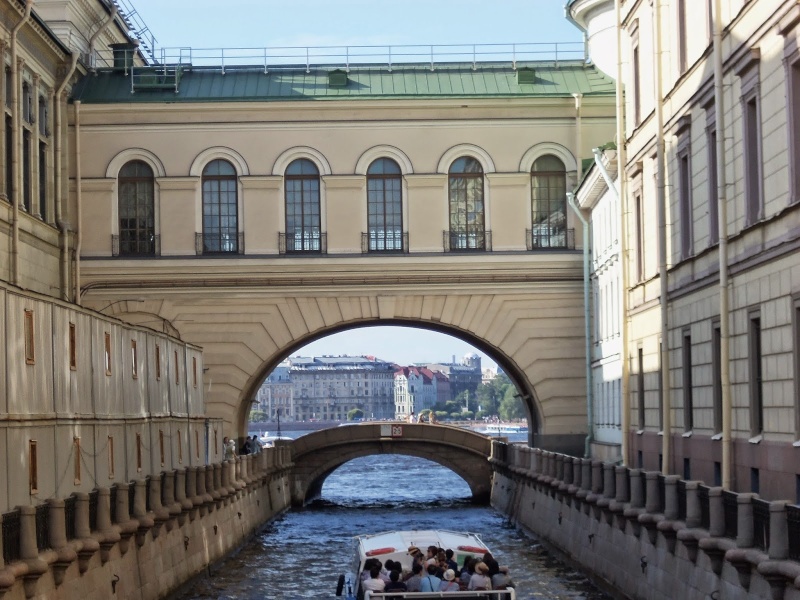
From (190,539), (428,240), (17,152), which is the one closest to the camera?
(190,539)

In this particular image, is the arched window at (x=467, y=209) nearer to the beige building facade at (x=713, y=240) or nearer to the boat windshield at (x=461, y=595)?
the beige building facade at (x=713, y=240)

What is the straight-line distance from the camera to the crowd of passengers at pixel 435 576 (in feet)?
77.5

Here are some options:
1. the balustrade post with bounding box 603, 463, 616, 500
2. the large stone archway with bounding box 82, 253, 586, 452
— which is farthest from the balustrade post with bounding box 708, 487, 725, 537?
the large stone archway with bounding box 82, 253, 586, 452

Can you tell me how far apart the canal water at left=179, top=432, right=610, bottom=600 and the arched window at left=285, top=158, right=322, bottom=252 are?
29.4ft

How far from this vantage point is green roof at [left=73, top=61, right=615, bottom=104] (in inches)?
1937

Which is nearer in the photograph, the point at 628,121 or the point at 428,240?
the point at 628,121

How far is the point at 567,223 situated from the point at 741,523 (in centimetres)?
2952

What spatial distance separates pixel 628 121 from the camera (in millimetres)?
37688

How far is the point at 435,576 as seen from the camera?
24.2m

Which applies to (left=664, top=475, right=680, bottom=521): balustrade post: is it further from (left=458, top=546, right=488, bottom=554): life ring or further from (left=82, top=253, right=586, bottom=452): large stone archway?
(left=82, top=253, right=586, bottom=452): large stone archway

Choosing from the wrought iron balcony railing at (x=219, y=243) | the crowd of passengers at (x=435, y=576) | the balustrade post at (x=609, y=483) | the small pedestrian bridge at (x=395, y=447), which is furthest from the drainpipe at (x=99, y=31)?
the crowd of passengers at (x=435, y=576)

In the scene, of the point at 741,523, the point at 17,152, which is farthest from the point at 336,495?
the point at 741,523

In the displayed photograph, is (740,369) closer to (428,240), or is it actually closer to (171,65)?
(428,240)

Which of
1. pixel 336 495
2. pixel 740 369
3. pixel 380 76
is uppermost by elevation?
pixel 380 76
